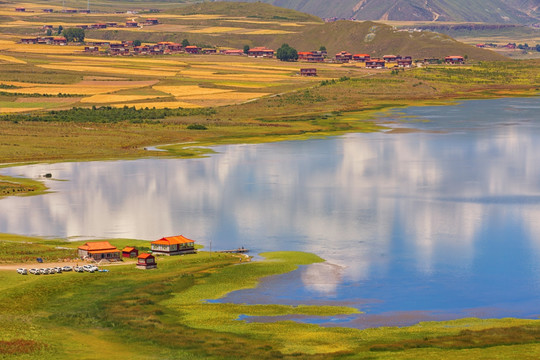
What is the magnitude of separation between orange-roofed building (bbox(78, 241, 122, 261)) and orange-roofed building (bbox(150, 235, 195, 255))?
3429 millimetres

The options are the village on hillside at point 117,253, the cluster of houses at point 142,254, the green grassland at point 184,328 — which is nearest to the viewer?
the green grassland at point 184,328

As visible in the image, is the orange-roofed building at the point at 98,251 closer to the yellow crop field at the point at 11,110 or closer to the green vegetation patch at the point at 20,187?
the green vegetation patch at the point at 20,187

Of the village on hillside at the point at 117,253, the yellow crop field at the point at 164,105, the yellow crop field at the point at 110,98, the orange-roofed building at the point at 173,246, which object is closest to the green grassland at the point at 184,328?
the village on hillside at the point at 117,253

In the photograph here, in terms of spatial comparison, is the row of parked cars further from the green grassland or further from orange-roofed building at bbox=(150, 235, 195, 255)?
orange-roofed building at bbox=(150, 235, 195, 255)

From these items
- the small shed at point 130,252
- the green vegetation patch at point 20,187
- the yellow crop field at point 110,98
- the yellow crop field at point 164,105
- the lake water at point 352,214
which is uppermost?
the yellow crop field at point 110,98

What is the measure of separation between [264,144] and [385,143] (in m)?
18.0

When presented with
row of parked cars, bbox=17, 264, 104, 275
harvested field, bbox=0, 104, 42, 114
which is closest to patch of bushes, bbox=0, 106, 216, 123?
harvested field, bbox=0, 104, 42, 114

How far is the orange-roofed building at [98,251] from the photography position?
69.4 meters

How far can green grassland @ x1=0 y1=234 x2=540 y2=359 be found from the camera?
48094 millimetres

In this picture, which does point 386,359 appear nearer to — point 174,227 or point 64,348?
point 64,348

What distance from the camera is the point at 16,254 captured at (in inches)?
2771

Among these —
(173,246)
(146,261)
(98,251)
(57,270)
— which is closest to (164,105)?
(173,246)

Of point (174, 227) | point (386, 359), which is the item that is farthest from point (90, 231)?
point (386, 359)

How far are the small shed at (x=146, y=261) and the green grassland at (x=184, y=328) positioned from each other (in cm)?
63
